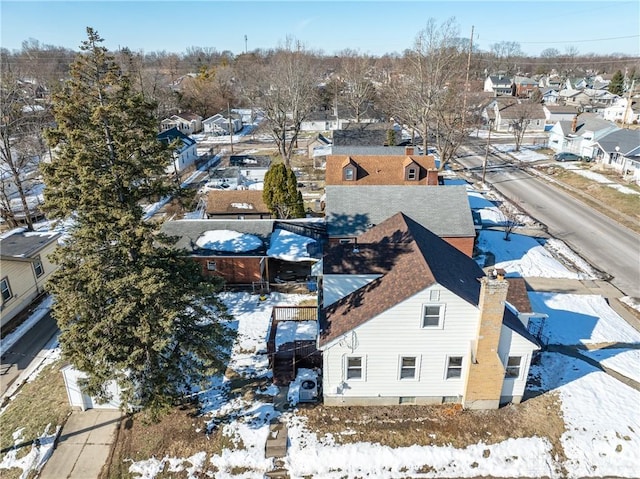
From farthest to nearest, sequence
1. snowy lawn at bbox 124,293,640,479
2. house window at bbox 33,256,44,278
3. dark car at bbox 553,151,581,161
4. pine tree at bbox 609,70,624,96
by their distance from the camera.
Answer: pine tree at bbox 609,70,624,96 < dark car at bbox 553,151,581,161 < house window at bbox 33,256,44,278 < snowy lawn at bbox 124,293,640,479

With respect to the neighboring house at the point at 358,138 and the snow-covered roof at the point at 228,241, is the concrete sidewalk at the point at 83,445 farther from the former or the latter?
the neighboring house at the point at 358,138

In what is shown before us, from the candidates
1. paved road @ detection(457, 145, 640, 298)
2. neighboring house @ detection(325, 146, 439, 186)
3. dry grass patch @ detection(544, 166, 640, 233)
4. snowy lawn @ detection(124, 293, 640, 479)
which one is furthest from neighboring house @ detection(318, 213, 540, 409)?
dry grass patch @ detection(544, 166, 640, 233)

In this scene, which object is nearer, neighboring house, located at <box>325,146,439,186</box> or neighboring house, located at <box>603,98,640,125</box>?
neighboring house, located at <box>325,146,439,186</box>

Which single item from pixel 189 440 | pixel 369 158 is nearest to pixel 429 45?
pixel 369 158

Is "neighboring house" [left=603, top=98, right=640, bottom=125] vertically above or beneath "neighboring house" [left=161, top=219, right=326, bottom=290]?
above

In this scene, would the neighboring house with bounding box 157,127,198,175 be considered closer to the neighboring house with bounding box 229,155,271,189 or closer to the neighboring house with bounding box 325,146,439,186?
the neighboring house with bounding box 229,155,271,189

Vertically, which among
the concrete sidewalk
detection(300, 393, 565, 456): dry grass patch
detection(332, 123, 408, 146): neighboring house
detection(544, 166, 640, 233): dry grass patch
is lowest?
the concrete sidewalk

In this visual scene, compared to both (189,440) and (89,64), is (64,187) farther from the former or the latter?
(189,440)
